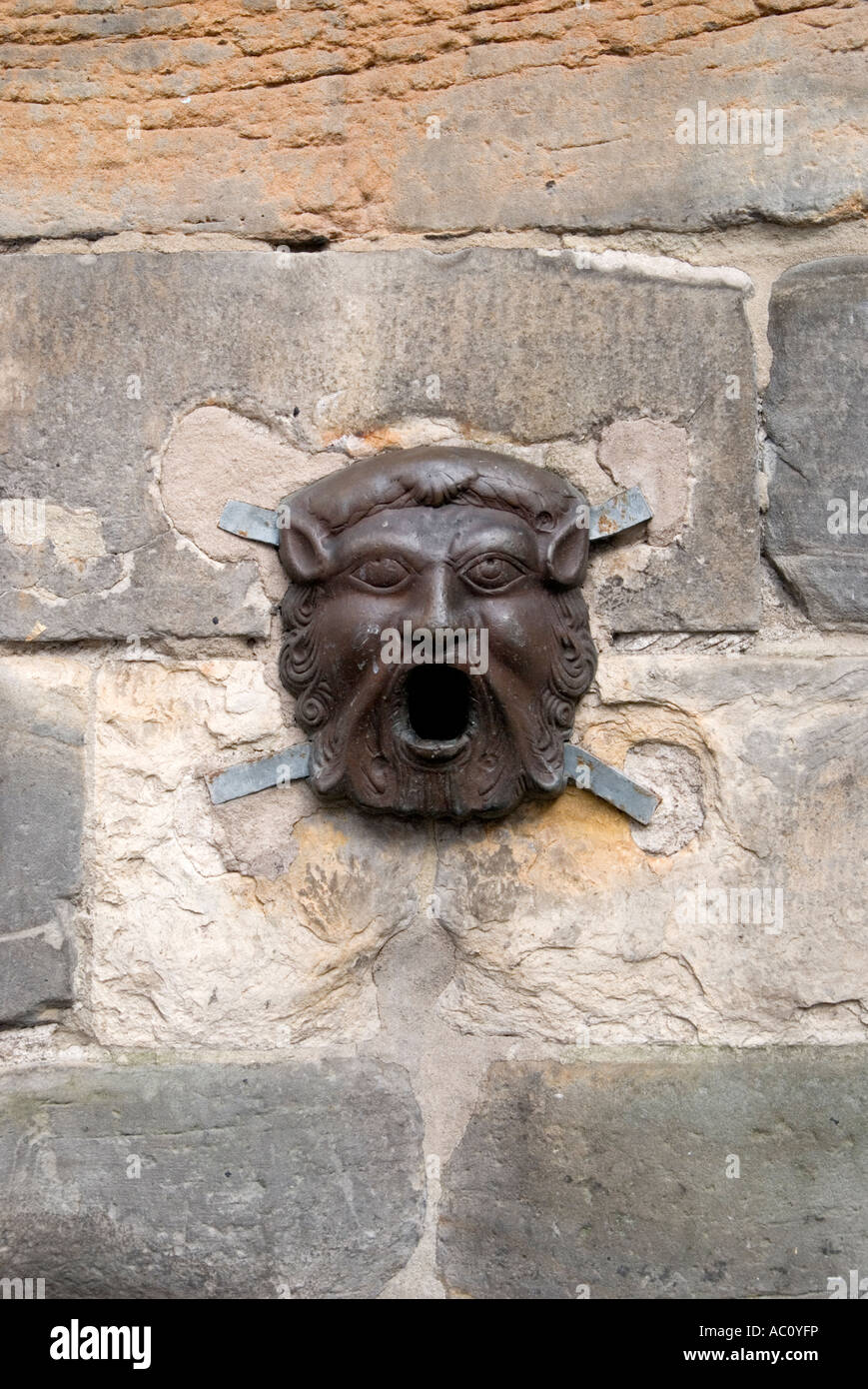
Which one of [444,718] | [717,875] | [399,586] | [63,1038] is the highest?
[399,586]

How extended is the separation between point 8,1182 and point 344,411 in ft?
3.02

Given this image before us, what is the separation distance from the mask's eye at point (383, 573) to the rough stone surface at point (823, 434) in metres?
0.43

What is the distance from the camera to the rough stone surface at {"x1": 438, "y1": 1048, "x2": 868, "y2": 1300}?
4.71 ft

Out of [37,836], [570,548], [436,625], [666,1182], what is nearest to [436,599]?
[436,625]

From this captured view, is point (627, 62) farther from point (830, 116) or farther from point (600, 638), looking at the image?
point (600, 638)

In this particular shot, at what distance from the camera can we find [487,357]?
1476 mm

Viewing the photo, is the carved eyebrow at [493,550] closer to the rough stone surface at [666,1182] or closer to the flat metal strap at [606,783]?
the flat metal strap at [606,783]

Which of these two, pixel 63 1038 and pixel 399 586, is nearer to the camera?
pixel 399 586

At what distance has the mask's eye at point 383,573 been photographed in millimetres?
1393

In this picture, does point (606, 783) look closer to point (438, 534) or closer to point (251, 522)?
point (438, 534)

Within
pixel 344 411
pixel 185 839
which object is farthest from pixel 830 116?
pixel 185 839

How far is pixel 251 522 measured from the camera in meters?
1.47

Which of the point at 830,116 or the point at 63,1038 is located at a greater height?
the point at 830,116

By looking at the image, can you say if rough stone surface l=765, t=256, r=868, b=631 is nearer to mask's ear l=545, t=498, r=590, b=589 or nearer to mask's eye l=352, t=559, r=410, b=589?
mask's ear l=545, t=498, r=590, b=589
